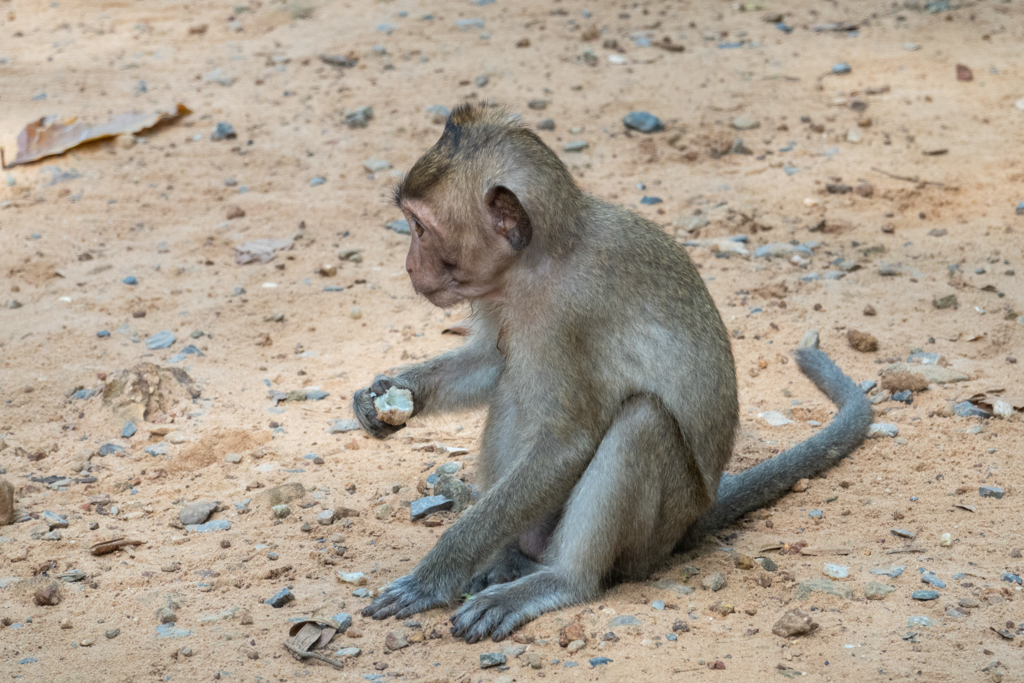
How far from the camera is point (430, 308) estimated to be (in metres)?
6.68

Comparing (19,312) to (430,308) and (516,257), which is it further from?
(516,257)

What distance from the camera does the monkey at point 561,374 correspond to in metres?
3.91

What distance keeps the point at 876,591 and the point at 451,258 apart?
6.94 feet

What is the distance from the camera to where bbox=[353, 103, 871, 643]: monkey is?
3.91 meters

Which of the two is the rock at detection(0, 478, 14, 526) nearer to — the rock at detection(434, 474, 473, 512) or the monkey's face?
the rock at detection(434, 474, 473, 512)

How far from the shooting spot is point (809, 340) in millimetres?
5934

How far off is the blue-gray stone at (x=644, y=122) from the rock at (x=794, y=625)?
→ 5998 mm

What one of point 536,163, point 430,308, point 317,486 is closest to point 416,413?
point 317,486

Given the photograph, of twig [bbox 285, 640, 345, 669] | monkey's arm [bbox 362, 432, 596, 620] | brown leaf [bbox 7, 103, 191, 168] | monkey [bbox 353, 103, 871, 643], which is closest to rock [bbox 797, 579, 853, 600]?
monkey [bbox 353, 103, 871, 643]

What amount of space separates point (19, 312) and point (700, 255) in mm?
4768

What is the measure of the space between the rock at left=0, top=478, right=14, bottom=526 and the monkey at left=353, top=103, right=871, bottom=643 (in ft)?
5.87

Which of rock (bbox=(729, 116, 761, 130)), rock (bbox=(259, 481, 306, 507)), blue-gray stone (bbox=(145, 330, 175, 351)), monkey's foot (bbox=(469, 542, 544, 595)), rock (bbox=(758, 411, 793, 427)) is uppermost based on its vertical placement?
rock (bbox=(729, 116, 761, 130))

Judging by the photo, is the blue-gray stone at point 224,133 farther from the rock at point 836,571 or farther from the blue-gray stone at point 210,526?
the rock at point 836,571

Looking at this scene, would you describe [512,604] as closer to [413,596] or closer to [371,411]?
[413,596]
